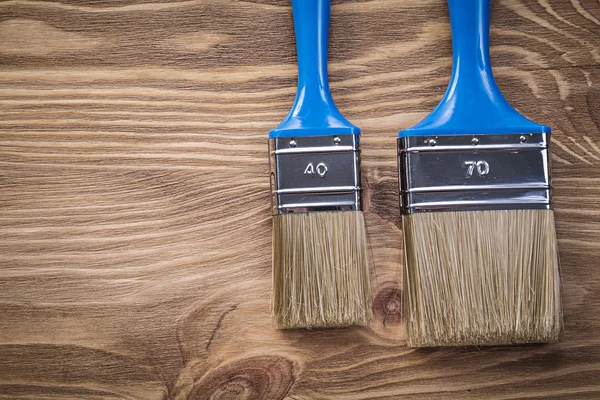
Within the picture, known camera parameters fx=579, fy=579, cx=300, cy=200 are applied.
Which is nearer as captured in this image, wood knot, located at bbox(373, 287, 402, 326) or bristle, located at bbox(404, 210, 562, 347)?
bristle, located at bbox(404, 210, 562, 347)

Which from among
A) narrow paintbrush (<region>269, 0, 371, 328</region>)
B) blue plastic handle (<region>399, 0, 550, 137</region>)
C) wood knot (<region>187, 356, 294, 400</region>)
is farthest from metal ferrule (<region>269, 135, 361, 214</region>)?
wood knot (<region>187, 356, 294, 400</region>)

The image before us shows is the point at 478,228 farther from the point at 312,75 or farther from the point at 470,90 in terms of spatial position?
the point at 312,75

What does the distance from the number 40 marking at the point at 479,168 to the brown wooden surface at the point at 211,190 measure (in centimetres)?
13

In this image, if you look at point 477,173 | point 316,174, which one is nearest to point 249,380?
point 316,174

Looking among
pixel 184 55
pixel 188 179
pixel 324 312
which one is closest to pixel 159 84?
pixel 184 55

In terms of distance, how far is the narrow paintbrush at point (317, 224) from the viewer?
891 millimetres

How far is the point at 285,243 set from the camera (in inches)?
35.5

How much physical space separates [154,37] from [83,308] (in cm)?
48

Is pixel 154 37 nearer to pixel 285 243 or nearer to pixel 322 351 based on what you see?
pixel 285 243

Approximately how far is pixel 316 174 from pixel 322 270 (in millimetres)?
150

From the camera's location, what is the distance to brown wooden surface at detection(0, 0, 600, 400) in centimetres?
97

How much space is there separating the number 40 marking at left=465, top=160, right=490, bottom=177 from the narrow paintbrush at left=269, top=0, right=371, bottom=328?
0.57 feet

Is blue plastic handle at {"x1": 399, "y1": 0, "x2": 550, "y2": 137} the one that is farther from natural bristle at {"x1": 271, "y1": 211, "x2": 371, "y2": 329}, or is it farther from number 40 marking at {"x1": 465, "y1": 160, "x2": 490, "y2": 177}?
natural bristle at {"x1": 271, "y1": 211, "x2": 371, "y2": 329}

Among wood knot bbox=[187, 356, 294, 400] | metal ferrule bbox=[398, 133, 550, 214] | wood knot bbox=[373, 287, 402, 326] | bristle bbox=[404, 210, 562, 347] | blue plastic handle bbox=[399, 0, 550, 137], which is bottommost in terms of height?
wood knot bbox=[187, 356, 294, 400]
